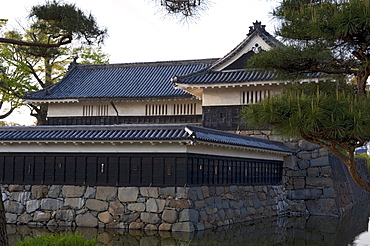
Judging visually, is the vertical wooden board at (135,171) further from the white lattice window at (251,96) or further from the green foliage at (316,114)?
the white lattice window at (251,96)

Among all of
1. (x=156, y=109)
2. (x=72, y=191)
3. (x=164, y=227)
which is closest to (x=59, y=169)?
(x=72, y=191)

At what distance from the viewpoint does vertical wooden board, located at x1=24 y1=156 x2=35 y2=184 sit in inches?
686

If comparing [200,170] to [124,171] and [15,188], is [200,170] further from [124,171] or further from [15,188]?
[15,188]

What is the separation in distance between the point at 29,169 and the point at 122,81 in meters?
12.0

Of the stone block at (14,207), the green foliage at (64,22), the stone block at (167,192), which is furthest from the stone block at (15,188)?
the green foliage at (64,22)

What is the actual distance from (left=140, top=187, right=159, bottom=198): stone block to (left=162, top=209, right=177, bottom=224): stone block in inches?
24.1

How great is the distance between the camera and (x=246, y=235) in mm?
15562

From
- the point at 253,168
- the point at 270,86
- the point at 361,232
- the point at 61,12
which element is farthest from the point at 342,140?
the point at 270,86

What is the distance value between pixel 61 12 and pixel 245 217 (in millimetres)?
11317

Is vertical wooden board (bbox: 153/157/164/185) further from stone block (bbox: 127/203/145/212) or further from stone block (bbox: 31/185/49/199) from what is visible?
stone block (bbox: 31/185/49/199)

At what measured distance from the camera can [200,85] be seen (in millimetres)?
23328

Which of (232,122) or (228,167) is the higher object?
(232,122)

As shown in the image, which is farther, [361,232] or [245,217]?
[245,217]

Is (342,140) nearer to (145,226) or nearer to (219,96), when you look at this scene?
(145,226)
